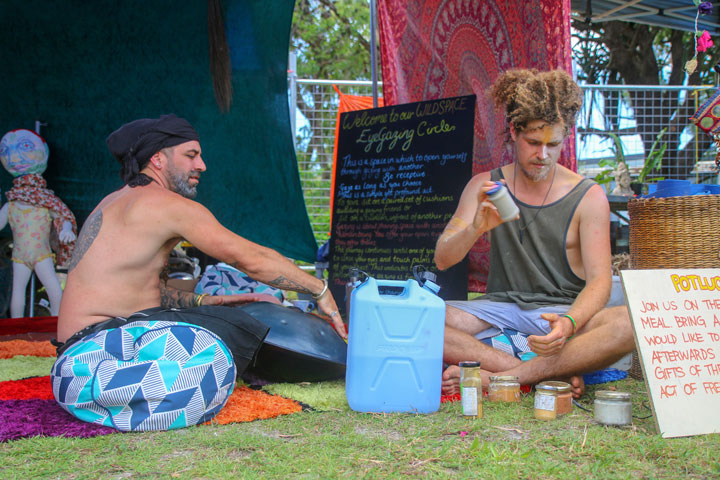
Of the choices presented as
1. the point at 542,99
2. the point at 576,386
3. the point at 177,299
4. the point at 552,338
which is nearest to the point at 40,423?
the point at 177,299

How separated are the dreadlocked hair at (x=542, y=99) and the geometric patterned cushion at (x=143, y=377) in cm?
170

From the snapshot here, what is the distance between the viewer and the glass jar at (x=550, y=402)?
7.45 feet

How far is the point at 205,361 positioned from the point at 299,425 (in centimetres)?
40

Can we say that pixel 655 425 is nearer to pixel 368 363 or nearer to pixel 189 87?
pixel 368 363

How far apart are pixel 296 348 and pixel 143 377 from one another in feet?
2.53

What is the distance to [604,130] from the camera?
25.2 ft

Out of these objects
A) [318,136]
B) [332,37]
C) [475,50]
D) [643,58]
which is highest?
[332,37]

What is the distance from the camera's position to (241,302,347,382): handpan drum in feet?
9.10

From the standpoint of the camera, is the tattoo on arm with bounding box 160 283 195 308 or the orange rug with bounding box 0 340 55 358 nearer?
the tattoo on arm with bounding box 160 283 195 308

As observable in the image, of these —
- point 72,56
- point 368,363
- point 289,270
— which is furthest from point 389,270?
point 72,56

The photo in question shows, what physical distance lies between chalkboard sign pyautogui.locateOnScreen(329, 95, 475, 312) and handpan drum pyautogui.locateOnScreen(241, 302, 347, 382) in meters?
1.36

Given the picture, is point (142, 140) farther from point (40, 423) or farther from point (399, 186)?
point (399, 186)

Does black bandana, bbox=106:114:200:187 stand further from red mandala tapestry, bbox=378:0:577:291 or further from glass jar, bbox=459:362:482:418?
red mandala tapestry, bbox=378:0:577:291

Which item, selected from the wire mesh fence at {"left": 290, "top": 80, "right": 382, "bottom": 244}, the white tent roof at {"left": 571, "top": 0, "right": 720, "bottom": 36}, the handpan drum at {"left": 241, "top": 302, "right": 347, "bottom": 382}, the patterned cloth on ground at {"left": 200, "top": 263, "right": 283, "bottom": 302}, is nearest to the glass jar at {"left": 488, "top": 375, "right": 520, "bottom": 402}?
the handpan drum at {"left": 241, "top": 302, "right": 347, "bottom": 382}
